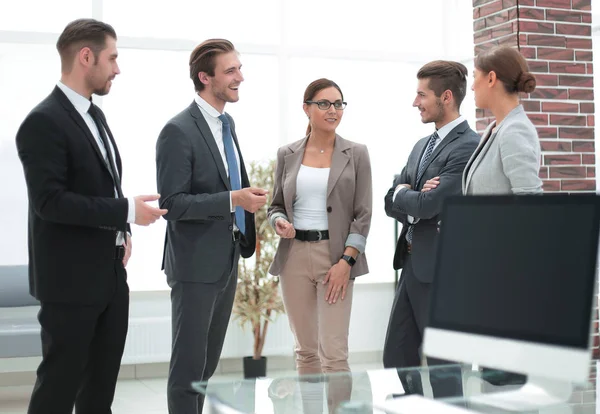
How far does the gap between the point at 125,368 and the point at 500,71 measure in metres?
4.05

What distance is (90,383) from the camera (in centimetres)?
279

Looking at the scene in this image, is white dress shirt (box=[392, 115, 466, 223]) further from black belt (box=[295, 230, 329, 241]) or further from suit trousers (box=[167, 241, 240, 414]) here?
suit trousers (box=[167, 241, 240, 414])

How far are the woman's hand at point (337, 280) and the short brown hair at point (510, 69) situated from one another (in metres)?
1.17

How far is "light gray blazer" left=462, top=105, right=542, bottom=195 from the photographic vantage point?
8.74ft

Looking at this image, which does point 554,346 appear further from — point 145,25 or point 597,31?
point 145,25

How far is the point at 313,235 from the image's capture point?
361 centimetres

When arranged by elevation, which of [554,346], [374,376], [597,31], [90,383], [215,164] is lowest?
[90,383]

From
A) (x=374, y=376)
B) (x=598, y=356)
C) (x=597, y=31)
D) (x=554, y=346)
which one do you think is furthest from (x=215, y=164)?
(x=597, y=31)

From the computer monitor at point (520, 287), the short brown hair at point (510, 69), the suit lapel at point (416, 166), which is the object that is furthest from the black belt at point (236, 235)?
the computer monitor at point (520, 287)

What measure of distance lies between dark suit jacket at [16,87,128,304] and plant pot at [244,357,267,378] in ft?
10.4

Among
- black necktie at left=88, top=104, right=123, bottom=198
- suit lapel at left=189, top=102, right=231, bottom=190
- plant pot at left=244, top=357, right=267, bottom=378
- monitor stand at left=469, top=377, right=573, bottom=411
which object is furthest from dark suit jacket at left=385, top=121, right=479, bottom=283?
plant pot at left=244, top=357, right=267, bottom=378

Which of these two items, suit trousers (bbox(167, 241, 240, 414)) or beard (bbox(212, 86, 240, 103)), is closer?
suit trousers (bbox(167, 241, 240, 414))

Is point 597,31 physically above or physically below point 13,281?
above

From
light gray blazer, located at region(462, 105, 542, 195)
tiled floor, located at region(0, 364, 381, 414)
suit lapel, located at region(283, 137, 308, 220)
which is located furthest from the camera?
tiled floor, located at region(0, 364, 381, 414)
